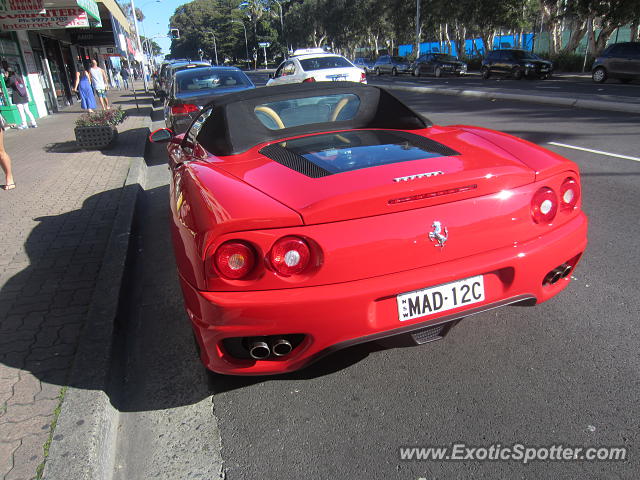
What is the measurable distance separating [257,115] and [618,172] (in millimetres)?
5236

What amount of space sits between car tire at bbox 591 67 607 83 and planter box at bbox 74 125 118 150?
66.7 ft

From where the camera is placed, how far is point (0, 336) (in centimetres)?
320

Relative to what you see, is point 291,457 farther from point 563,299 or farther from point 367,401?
point 563,299

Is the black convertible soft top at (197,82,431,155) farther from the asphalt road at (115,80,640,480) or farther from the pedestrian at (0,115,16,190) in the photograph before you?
the pedestrian at (0,115,16,190)

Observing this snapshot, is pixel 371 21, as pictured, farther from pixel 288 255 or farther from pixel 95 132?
pixel 288 255

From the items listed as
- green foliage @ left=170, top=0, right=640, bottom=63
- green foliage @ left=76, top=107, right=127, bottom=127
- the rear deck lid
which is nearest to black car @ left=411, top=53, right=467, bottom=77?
green foliage @ left=170, top=0, right=640, bottom=63

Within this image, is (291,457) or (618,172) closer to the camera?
(291,457)

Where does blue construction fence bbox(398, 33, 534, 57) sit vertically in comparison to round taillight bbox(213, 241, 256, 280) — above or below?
above

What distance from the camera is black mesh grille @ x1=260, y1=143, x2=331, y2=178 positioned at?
7.89 feet

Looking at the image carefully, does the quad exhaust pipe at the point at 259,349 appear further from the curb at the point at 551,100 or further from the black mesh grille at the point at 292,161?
the curb at the point at 551,100

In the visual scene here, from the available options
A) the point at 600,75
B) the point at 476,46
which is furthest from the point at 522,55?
the point at 476,46

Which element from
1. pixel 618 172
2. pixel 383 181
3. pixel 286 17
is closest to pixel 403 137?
pixel 383 181

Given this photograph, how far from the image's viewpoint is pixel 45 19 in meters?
14.6

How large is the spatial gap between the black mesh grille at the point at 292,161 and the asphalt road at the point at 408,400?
878mm
